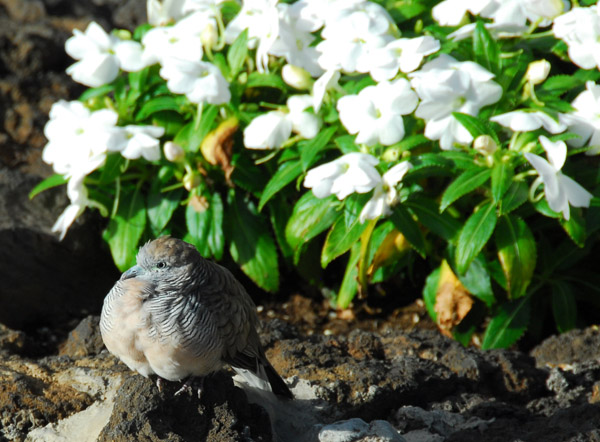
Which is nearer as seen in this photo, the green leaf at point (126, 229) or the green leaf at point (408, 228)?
the green leaf at point (408, 228)

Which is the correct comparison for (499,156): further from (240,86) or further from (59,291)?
(59,291)

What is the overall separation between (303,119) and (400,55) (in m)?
0.59

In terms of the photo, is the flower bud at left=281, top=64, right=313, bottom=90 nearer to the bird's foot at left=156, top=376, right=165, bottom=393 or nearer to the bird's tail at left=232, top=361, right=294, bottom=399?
the bird's tail at left=232, top=361, right=294, bottom=399

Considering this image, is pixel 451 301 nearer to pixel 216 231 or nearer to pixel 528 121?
pixel 528 121

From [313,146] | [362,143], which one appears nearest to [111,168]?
[313,146]

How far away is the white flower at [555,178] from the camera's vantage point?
3.63 meters

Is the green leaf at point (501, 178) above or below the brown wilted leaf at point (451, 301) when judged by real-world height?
above

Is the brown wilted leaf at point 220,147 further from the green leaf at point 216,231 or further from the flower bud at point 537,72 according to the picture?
the flower bud at point 537,72

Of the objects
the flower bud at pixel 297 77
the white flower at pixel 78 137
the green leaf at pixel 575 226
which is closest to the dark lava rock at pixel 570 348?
the green leaf at pixel 575 226

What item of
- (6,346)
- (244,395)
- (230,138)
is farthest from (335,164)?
(6,346)

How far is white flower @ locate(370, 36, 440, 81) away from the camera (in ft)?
12.5

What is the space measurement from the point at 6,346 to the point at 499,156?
2476 mm

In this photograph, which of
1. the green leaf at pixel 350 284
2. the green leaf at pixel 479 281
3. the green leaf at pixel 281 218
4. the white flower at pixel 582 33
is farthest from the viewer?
the green leaf at pixel 281 218

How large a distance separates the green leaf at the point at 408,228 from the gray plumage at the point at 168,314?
1.22 m
